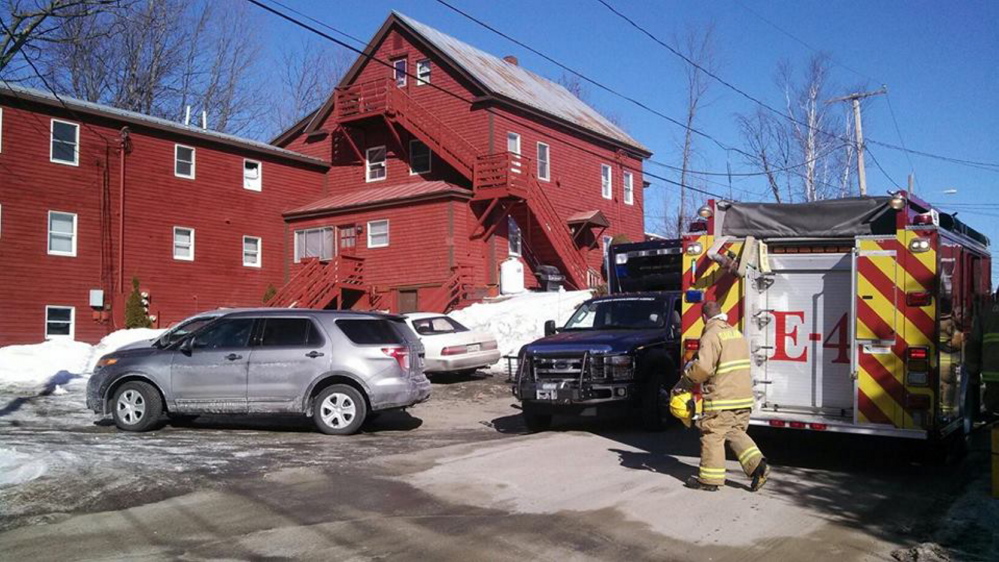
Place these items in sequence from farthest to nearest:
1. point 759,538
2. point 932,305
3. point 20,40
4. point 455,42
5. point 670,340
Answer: point 455,42 → point 20,40 → point 670,340 → point 932,305 → point 759,538

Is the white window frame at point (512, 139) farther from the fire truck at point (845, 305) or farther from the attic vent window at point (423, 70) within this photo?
the fire truck at point (845, 305)

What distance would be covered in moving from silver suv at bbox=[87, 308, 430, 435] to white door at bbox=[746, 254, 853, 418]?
4.89 metres

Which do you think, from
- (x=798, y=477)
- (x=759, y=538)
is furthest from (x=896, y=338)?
(x=759, y=538)

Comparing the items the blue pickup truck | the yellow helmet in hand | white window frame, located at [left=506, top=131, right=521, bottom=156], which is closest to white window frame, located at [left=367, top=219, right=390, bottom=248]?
white window frame, located at [left=506, top=131, right=521, bottom=156]

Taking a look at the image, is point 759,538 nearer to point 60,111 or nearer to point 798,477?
point 798,477

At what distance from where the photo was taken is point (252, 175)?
107 feet

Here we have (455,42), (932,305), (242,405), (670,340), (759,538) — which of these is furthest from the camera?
(455,42)

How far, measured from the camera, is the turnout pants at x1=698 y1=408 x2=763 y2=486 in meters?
7.57

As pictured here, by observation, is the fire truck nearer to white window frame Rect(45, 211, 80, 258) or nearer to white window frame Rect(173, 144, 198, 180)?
white window frame Rect(45, 211, 80, 258)

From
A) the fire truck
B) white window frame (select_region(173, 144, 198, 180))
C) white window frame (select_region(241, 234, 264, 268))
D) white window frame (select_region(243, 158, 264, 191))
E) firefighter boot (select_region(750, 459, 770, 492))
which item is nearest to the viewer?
firefighter boot (select_region(750, 459, 770, 492))

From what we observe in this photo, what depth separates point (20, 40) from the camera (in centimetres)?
1384

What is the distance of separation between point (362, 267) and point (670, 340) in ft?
69.0

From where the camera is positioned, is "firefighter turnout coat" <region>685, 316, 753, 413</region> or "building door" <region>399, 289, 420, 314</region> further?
"building door" <region>399, 289, 420, 314</region>

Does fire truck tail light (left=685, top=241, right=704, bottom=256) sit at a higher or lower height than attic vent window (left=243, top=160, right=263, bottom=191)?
lower
